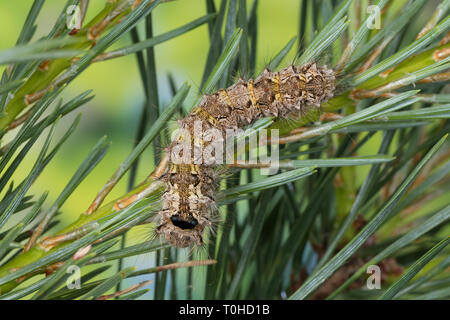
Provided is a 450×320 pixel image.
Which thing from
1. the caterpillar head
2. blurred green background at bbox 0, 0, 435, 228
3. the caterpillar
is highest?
→ blurred green background at bbox 0, 0, 435, 228

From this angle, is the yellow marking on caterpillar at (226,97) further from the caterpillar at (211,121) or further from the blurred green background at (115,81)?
the blurred green background at (115,81)

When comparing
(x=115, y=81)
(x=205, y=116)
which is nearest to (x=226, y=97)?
(x=205, y=116)

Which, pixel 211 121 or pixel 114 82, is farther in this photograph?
pixel 114 82

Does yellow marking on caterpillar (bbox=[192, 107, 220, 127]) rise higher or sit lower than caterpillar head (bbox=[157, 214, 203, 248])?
higher

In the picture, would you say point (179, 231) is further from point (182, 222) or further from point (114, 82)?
point (114, 82)

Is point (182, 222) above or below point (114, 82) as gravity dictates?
below

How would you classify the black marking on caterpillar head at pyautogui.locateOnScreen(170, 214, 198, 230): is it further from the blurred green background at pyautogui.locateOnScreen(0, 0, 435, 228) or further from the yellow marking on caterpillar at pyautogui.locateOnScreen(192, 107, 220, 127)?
the blurred green background at pyautogui.locateOnScreen(0, 0, 435, 228)

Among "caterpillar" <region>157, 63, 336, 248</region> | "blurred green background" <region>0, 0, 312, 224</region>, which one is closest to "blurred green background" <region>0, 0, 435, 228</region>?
"blurred green background" <region>0, 0, 312, 224</region>

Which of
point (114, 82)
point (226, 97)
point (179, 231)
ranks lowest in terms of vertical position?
point (179, 231)

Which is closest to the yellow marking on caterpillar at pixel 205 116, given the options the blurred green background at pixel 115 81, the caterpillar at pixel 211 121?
the caterpillar at pixel 211 121
